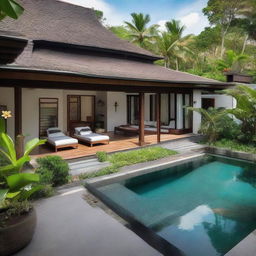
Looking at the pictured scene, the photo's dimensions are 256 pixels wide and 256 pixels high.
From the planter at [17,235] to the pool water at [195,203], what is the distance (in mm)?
2029

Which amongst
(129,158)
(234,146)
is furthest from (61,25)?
(234,146)

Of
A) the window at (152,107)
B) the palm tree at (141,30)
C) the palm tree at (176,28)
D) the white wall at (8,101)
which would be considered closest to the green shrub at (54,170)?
the white wall at (8,101)

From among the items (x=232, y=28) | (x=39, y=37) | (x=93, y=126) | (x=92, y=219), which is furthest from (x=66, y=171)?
(x=232, y=28)

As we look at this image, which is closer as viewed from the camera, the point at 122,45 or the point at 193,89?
the point at 193,89

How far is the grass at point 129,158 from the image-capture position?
702 cm

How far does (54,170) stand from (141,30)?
82.4ft

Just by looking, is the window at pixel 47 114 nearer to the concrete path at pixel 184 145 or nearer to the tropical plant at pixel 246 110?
the concrete path at pixel 184 145

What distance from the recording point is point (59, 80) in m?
7.27

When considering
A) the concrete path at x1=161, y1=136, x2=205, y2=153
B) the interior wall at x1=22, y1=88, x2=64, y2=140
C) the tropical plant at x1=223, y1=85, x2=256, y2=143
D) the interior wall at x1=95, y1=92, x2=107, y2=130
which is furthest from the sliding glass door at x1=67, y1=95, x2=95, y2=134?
the tropical plant at x1=223, y1=85, x2=256, y2=143

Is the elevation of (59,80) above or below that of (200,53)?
below

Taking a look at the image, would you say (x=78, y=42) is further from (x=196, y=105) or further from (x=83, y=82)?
(x=196, y=105)

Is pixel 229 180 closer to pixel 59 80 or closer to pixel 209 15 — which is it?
pixel 59 80

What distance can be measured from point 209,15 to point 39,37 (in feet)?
87.1

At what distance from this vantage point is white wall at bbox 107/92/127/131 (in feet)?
47.6
